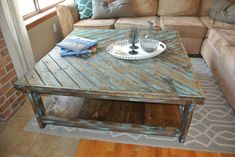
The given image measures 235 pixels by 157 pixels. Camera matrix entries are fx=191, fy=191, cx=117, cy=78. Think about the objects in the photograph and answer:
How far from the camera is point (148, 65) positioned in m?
1.47

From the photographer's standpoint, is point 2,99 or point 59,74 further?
point 2,99

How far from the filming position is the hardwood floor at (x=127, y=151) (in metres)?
1.34

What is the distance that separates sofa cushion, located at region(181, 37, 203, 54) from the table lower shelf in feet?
3.76

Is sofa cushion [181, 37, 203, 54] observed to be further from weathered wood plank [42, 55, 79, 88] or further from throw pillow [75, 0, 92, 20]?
weathered wood plank [42, 55, 79, 88]

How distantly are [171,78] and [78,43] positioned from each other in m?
0.89

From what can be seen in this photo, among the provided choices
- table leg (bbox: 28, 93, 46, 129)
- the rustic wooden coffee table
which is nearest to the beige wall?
the rustic wooden coffee table

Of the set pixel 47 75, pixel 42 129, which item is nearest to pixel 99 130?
pixel 42 129

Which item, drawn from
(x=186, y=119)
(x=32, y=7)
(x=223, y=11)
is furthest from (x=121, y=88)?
(x=223, y=11)

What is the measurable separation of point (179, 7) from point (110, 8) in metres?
1.02

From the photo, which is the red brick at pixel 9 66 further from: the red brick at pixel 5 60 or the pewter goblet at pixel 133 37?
the pewter goblet at pixel 133 37

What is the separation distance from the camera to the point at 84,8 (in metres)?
2.84

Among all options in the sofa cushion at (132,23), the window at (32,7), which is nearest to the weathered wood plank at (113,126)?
the window at (32,7)

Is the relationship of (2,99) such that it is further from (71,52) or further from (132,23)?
(132,23)

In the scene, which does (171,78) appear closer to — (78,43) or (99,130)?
(99,130)
